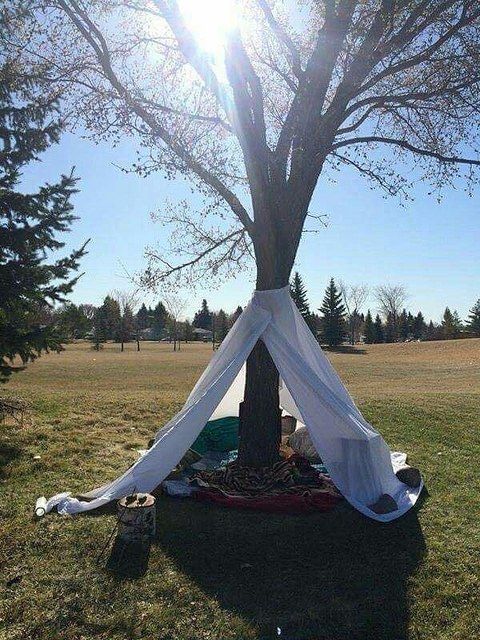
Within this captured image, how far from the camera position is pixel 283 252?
6453mm

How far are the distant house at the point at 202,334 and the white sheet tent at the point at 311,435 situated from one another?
79.9m

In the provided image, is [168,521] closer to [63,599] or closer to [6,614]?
[63,599]

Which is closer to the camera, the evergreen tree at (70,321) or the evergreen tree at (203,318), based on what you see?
the evergreen tree at (70,321)

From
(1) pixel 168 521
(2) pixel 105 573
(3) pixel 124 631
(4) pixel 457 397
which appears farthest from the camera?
(4) pixel 457 397

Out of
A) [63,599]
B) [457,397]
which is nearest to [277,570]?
[63,599]

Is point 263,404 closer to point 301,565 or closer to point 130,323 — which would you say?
point 301,565

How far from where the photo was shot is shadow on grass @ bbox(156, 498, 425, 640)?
3410mm

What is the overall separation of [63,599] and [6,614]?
370 millimetres

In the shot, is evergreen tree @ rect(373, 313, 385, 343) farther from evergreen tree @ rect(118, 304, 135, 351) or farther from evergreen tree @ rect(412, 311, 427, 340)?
evergreen tree @ rect(118, 304, 135, 351)

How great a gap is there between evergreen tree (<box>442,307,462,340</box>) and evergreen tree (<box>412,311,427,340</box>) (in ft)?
16.3

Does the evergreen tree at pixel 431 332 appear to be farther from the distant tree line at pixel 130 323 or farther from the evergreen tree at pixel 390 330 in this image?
the distant tree line at pixel 130 323

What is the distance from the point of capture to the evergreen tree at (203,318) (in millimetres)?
95438

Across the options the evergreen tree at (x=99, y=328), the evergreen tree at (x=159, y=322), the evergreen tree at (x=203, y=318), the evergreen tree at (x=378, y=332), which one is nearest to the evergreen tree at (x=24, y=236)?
the evergreen tree at (x=99, y=328)

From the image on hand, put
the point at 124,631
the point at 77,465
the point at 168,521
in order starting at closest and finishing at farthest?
the point at 124,631, the point at 168,521, the point at 77,465
